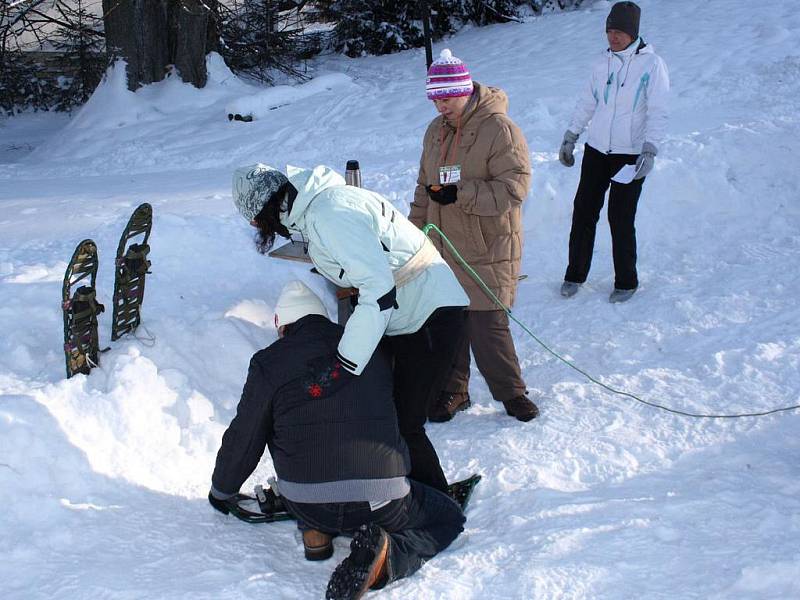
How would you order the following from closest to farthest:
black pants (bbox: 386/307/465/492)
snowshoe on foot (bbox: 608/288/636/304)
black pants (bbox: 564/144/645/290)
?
black pants (bbox: 386/307/465/492) → black pants (bbox: 564/144/645/290) → snowshoe on foot (bbox: 608/288/636/304)

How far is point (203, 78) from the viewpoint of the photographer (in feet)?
37.3

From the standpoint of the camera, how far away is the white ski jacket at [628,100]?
4816mm

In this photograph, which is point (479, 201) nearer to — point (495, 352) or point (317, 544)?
point (495, 352)

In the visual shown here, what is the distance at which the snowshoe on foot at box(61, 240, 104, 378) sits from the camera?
3.78 meters

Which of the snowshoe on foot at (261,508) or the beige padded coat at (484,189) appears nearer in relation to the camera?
the snowshoe on foot at (261,508)

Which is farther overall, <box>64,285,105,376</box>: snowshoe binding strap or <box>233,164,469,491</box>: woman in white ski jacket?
<box>64,285,105,376</box>: snowshoe binding strap

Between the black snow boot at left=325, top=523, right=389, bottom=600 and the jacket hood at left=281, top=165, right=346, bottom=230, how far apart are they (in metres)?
1.08

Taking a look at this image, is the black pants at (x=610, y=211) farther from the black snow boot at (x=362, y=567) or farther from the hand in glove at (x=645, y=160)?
the black snow boot at (x=362, y=567)

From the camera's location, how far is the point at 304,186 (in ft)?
9.17

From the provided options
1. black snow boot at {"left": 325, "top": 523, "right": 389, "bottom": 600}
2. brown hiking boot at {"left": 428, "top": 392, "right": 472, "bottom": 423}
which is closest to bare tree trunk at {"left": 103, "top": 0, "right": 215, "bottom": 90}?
brown hiking boot at {"left": 428, "top": 392, "right": 472, "bottom": 423}

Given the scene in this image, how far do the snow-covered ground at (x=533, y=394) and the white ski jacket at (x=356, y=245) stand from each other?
3.04ft

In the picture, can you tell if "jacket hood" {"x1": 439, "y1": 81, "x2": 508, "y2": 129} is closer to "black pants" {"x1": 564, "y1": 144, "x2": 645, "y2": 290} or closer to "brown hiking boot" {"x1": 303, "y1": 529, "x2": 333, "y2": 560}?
"black pants" {"x1": 564, "y1": 144, "x2": 645, "y2": 290}

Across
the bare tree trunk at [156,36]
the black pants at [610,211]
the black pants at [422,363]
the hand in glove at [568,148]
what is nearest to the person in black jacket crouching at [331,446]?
the black pants at [422,363]

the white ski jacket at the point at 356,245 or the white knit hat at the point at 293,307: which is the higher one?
the white ski jacket at the point at 356,245
